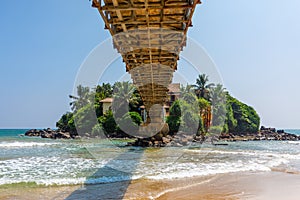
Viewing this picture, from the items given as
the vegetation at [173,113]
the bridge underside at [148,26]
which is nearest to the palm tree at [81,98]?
the vegetation at [173,113]

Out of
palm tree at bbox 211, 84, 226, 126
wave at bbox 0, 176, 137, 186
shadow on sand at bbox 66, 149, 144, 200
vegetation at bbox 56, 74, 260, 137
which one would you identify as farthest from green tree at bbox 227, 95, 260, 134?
wave at bbox 0, 176, 137, 186

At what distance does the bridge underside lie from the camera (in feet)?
23.3

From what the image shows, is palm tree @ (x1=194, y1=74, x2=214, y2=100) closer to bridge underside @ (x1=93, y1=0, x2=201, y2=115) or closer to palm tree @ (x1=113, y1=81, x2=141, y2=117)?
palm tree @ (x1=113, y1=81, x2=141, y2=117)

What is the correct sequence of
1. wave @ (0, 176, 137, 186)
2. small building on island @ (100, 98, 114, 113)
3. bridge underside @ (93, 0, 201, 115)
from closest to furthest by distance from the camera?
1. bridge underside @ (93, 0, 201, 115)
2. wave @ (0, 176, 137, 186)
3. small building on island @ (100, 98, 114, 113)

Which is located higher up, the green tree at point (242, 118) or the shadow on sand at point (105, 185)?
the green tree at point (242, 118)

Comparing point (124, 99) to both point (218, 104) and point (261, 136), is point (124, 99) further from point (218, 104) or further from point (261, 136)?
point (261, 136)

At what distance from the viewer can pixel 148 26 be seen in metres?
8.42

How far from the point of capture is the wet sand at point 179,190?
833cm

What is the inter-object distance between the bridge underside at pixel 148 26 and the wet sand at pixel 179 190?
5.03 metres

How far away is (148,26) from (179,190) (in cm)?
534

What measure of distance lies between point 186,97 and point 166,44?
33.6 meters

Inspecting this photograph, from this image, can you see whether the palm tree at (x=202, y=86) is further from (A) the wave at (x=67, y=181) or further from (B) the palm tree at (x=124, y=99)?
(A) the wave at (x=67, y=181)

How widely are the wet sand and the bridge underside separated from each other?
198 inches

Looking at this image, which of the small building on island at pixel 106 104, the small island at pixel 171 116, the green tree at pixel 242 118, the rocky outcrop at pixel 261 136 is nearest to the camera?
the small island at pixel 171 116
